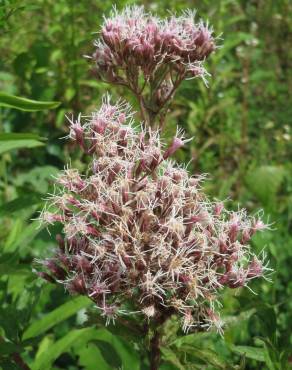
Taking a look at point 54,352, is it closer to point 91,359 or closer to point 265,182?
point 91,359

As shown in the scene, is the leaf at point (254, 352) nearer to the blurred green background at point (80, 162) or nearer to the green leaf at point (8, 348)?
the blurred green background at point (80, 162)

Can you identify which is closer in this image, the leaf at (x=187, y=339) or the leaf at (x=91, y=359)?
the leaf at (x=187, y=339)

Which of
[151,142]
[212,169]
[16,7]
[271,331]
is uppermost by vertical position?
[16,7]

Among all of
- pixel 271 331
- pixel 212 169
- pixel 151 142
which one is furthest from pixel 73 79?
pixel 271 331

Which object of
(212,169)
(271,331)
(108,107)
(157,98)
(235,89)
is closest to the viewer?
(271,331)

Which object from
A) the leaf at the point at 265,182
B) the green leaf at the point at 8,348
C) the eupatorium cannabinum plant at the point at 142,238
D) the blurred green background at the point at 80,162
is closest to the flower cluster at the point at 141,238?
the eupatorium cannabinum plant at the point at 142,238

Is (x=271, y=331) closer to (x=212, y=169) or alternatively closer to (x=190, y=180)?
(x=190, y=180)

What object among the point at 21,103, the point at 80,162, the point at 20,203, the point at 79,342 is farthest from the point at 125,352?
the point at 80,162
